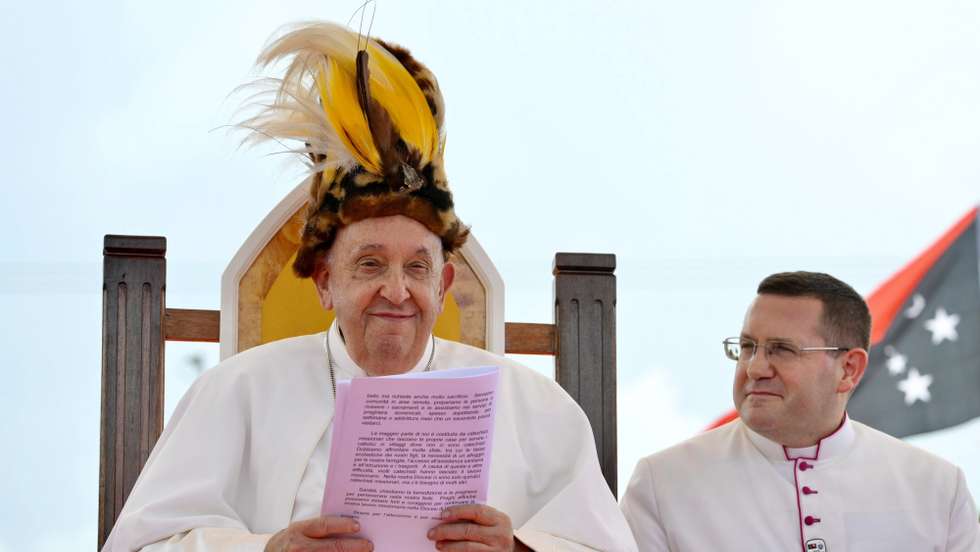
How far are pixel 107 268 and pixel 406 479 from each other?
142 centimetres

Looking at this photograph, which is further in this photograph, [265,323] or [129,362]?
[265,323]

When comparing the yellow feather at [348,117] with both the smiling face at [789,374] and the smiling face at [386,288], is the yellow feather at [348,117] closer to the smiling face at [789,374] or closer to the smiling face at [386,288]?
the smiling face at [386,288]

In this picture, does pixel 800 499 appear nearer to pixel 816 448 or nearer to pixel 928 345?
pixel 816 448

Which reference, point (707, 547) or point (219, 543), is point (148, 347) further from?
point (707, 547)

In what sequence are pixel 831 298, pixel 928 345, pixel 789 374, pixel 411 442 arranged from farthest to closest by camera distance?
1. pixel 928 345
2. pixel 831 298
3. pixel 789 374
4. pixel 411 442

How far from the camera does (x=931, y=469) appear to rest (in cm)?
421

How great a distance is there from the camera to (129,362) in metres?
3.82

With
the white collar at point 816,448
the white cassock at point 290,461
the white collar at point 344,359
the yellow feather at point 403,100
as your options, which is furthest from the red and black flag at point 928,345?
the yellow feather at point 403,100

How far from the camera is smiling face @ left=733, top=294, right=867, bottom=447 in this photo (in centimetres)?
403

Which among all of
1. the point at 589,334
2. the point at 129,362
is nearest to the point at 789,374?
the point at 589,334

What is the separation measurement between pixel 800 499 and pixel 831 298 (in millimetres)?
633

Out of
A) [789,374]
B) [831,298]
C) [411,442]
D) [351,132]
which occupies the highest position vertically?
[351,132]

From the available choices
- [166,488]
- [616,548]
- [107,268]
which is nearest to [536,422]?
[616,548]

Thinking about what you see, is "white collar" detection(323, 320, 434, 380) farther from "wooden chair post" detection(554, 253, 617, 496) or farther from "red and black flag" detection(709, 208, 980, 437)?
"red and black flag" detection(709, 208, 980, 437)
